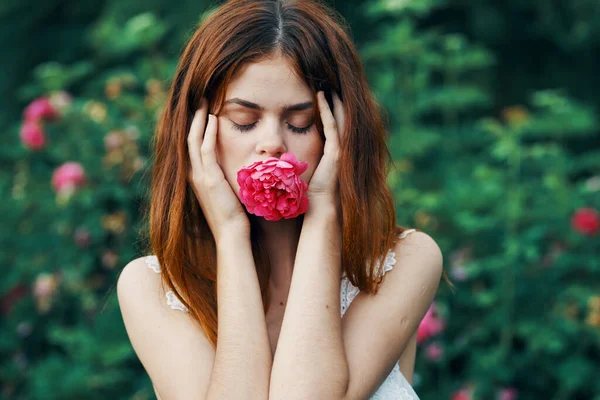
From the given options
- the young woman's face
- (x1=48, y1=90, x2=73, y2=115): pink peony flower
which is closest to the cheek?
the young woman's face

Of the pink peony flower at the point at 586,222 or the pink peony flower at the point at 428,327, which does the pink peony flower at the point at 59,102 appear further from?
the pink peony flower at the point at 586,222

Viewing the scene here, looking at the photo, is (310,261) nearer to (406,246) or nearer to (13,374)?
(406,246)

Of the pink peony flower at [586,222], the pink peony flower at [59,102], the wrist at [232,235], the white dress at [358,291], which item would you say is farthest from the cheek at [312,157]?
the pink peony flower at [59,102]

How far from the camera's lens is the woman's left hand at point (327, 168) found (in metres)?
2.12

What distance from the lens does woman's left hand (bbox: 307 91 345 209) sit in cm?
212

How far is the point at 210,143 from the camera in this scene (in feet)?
7.07

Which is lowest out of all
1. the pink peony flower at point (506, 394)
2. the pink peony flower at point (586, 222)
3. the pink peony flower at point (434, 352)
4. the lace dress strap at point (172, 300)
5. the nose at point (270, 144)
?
the pink peony flower at point (506, 394)

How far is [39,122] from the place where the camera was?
393cm

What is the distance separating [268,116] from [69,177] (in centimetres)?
200

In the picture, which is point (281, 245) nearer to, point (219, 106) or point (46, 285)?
point (219, 106)

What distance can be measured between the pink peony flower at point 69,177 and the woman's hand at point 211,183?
67.9 inches

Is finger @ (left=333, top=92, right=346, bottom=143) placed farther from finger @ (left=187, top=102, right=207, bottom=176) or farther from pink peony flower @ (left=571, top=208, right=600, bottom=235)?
pink peony flower @ (left=571, top=208, right=600, bottom=235)

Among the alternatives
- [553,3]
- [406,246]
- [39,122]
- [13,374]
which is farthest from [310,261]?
[553,3]

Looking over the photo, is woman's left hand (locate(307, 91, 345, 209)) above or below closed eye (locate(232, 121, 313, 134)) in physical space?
below
